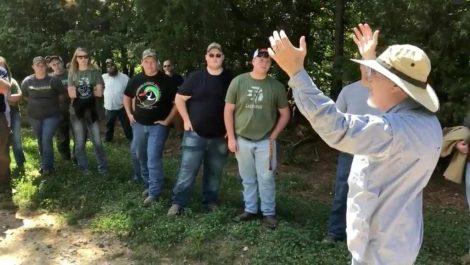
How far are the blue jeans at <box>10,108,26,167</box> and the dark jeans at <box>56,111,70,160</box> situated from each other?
0.61m

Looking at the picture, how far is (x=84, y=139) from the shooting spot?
7.21 m

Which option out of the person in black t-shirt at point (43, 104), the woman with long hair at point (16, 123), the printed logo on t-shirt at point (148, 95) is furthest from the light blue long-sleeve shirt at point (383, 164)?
the woman with long hair at point (16, 123)

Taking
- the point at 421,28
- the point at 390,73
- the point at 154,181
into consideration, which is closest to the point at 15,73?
the point at 154,181

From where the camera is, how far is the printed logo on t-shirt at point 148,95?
19.5ft

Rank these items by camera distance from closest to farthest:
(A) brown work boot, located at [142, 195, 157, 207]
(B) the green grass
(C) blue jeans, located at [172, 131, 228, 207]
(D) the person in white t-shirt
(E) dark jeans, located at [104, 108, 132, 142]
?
(B) the green grass
(C) blue jeans, located at [172, 131, 228, 207]
(A) brown work boot, located at [142, 195, 157, 207]
(E) dark jeans, located at [104, 108, 132, 142]
(D) the person in white t-shirt

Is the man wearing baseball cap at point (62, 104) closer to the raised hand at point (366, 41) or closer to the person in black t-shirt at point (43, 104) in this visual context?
the person in black t-shirt at point (43, 104)

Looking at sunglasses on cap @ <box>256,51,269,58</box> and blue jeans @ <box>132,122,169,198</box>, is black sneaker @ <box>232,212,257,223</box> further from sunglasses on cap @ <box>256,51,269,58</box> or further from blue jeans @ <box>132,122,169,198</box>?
sunglasses on cap @ <box>256,51,269,58</box>

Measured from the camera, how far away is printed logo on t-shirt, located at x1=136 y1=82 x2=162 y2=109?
19.5ft

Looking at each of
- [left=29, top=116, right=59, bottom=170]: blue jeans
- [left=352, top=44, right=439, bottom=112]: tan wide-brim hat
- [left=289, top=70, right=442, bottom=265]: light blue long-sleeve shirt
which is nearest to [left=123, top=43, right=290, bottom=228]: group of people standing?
[left=29, top=116, right=59, bottom=170]: blue jeans

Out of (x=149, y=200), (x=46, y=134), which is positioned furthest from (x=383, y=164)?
(x=46, y=134)

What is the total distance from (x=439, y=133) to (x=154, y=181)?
424 cm

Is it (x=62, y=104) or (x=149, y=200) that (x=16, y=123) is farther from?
(x=149, y=200)

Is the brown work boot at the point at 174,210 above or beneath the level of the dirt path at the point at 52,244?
above

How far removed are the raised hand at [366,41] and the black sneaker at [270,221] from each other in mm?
2755
